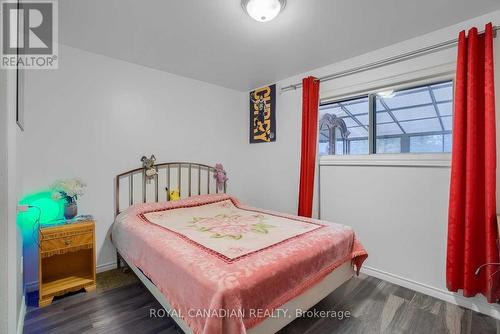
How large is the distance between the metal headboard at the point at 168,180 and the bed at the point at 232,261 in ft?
0.15

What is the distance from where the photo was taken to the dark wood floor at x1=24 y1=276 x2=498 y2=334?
1701mm

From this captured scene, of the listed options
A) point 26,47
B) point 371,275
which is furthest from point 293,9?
point 371,275

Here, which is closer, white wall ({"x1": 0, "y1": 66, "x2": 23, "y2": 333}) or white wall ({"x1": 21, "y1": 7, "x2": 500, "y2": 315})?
white wall ({"x1": 0, "y1": 66, "x2": 23, "y2": 333})

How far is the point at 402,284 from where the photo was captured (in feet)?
7.68

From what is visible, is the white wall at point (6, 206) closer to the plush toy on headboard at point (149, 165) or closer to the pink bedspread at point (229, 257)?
the pink bedspread at point (229, 257)

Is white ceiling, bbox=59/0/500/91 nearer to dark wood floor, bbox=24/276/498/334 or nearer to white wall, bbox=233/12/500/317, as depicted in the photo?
white wall, bbox=233/12/500/317

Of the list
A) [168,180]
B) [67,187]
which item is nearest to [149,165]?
[168,180]

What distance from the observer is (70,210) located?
7.16 ft

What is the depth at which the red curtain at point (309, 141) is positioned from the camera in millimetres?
2951

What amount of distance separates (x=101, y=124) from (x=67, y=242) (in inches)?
50.1

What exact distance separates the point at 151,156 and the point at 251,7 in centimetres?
204

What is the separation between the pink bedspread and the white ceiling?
5.72 feet

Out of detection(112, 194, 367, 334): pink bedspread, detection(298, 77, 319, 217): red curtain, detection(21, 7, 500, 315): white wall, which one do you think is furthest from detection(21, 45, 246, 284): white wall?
detection(298, 77, 319, 217): red curtain

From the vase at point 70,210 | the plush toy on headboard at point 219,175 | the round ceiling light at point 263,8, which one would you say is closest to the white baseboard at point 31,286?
the vase at point 70,210
